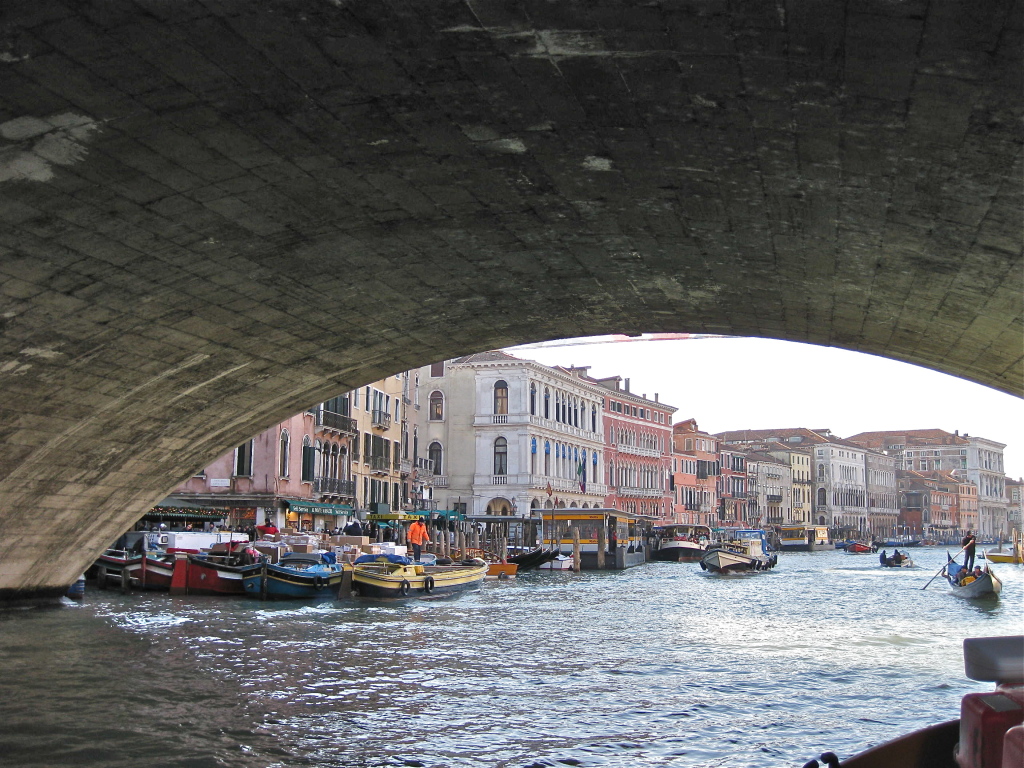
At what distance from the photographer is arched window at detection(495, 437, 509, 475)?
57.8m

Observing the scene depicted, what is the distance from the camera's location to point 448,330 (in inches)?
571

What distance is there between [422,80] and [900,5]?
299 centimetres

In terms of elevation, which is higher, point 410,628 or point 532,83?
point 532,83

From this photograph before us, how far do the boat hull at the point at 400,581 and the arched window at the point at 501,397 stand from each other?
30.6m

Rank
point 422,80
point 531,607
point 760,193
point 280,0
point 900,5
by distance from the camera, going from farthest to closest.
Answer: point 531,607 → point 760,193 → point 422,80 → point 280,0 → point 900,5

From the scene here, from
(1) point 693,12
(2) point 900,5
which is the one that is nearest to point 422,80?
(1) point 693,12

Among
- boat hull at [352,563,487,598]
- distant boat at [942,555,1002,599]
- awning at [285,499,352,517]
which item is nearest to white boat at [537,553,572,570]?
awning at [285,499,352,517]

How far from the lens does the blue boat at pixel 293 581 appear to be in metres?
24.0

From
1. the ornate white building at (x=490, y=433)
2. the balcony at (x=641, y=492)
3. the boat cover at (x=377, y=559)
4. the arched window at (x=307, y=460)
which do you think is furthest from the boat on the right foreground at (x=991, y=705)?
the balcony at (x=641, y=492)

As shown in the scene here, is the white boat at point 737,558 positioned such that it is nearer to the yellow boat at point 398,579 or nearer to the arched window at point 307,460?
the arched window at point 307,460

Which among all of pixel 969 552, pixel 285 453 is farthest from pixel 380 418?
pixel 969 552

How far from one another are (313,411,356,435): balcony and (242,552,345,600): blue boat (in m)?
13.1

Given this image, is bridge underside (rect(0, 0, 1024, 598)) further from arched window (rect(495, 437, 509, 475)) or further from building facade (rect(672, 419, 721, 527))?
building facade (rect(672, 419, 721, 527))

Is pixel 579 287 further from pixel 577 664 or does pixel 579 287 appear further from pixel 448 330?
pixel 577 664
